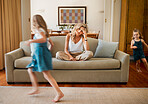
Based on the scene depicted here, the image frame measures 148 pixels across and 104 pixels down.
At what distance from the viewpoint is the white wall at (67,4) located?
306 inches

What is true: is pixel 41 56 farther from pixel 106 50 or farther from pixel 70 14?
pixel 70 14

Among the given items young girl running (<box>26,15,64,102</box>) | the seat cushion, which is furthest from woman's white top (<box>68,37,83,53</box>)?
young girl running (<box>26,15,64,102</box>)

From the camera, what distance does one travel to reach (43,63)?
2.07m

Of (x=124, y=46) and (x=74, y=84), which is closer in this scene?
(x=74, y=84)

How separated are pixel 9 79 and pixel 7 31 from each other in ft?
5.11

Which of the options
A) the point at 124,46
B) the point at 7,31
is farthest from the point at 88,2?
the point at 7,31

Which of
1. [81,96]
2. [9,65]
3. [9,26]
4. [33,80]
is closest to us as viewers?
[33,80]

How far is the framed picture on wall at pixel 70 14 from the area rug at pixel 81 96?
18.0 feet

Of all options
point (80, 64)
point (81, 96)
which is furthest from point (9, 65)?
point (81, 96)

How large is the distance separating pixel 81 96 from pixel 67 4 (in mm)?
6036

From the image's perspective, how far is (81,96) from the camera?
2.42 meters

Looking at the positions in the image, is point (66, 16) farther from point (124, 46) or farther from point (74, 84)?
point (74, 84)

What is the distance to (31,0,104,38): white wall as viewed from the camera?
7766 millimetres

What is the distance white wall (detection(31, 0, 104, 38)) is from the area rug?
5.49 m
